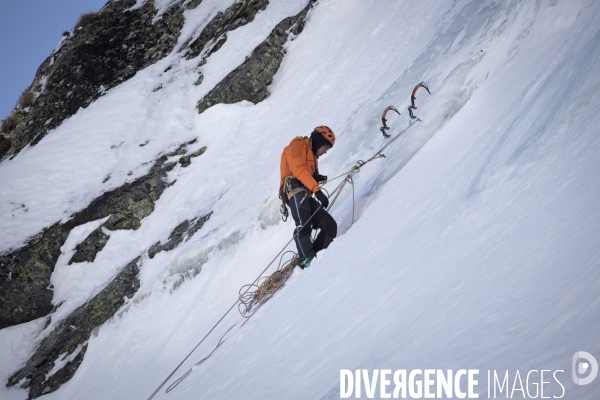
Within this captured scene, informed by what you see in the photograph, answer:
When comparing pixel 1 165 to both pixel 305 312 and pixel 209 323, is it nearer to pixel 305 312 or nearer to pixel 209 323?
pixel 209 323

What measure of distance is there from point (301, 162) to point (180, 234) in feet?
14.7

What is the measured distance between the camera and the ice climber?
5004 mm

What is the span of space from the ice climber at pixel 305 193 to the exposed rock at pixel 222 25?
10117 mm

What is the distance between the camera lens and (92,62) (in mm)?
16250

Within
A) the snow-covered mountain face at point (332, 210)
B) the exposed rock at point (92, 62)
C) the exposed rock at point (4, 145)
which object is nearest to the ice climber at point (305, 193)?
the snow-covered mountain face at point (332, 210)

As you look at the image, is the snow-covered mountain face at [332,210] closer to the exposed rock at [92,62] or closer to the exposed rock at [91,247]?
the exposed rock at [91,247]

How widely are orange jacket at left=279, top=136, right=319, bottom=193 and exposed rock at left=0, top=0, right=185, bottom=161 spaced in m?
11.7

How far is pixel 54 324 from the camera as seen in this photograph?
9.11m

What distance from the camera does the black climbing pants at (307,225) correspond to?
5047mm

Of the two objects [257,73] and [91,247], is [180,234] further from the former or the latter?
[257,73]

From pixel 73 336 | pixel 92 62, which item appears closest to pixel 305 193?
pixel 73 336

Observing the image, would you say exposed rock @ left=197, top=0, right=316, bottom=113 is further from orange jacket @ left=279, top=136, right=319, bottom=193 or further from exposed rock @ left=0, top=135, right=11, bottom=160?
exposed rock @ left=0, top=135, right=11, bottom=160

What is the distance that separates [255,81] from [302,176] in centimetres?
775

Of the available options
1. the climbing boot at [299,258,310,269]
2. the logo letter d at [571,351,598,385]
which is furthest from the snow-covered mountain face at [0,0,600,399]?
the climbing boot at [299,258,310,269]
